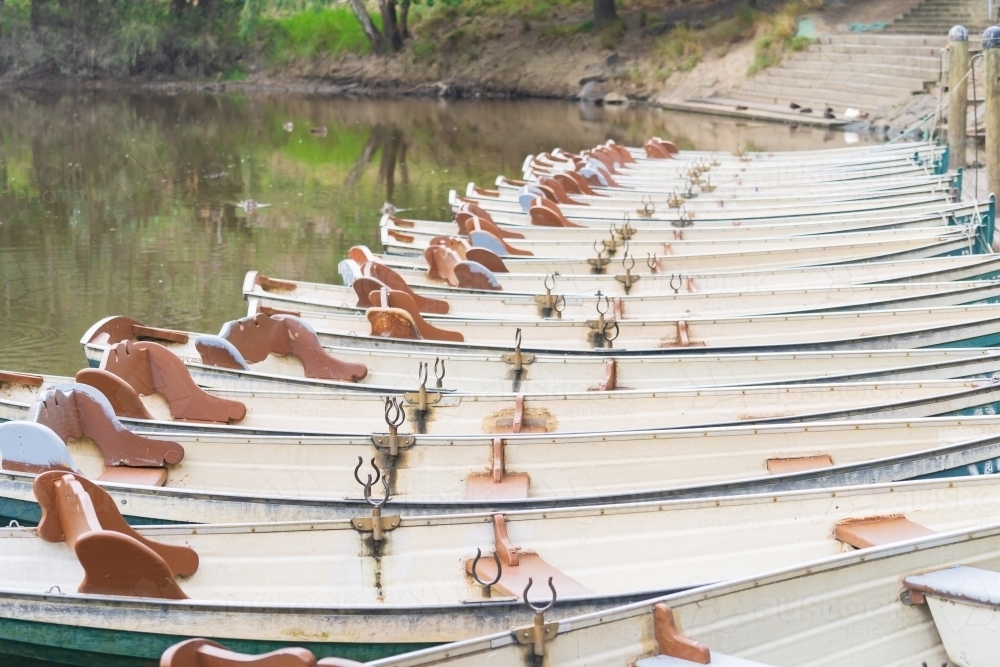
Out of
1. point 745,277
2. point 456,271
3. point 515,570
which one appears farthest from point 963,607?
point 456,271

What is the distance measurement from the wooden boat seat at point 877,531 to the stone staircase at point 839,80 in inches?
903

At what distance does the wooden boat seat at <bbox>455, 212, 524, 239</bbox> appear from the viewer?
41.7 ft

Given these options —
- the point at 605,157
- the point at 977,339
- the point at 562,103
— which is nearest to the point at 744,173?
the point at 605,157

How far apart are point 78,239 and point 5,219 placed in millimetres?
2282

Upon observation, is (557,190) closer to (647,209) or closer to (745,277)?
(647,209)

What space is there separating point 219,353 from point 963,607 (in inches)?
198

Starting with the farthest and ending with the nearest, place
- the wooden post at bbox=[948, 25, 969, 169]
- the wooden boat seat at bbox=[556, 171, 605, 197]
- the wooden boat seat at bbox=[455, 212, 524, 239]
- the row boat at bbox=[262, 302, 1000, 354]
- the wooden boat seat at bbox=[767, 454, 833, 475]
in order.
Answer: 1. the wooden boat seat at bbox=[556, 171, 605, 197]
2. the wooden post at bbox=[948, 25, 969, 169]
3. the wooden boat seat at bbox=[455, 212, 524, 239]
4. the row boat at bbox=[262, 302, 1000, 354]
5. the wooden boat seat at bbox=[767, 454, 833, 475]

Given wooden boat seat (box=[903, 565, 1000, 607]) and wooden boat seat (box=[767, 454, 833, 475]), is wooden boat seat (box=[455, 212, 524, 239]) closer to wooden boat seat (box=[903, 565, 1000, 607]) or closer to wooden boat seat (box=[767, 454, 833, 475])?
wooden boat seat (box=[767, 454, 833, 475])

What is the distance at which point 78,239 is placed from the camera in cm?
1738

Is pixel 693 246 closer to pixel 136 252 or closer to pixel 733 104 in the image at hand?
pixel 136 252

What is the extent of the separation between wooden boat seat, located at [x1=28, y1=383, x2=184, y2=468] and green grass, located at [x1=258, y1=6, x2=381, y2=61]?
A: 126 ft

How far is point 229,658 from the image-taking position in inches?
165

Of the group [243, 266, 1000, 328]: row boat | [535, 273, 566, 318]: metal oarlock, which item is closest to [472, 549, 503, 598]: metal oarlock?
[243, 266, 1000, 328]: row boat

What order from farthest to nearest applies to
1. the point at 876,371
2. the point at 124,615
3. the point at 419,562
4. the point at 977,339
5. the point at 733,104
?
the point at 733,104 → the point at 977,339 → the point at 876,371 → the point at 419,562 → the point at 124,615
